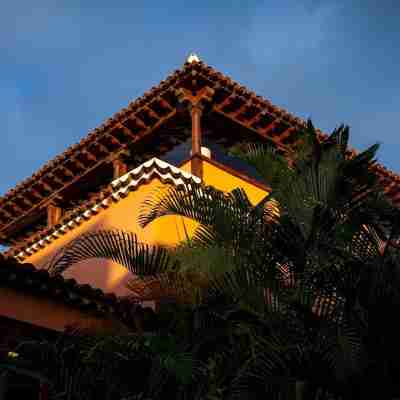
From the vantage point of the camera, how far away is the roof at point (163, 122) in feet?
43.4

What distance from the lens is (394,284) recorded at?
7.60 metres

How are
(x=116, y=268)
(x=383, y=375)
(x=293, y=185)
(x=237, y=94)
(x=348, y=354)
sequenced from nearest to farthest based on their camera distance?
1. (x=348, y=354)
2. (x=383, y=375)
3. (x=293, y=185)
4. (x=116, y=268)
5. (x=237, y=94)

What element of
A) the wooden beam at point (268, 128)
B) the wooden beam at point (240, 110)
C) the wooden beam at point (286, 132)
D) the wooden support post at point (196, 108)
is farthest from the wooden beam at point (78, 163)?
the wooden beam at point (286, 132)

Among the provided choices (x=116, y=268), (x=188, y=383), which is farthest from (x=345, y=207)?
(x=116, y=268)

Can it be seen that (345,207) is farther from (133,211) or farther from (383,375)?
(133,211)

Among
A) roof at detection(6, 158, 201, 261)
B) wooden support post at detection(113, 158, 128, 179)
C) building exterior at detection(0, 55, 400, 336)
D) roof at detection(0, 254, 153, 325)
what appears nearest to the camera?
roof at detection(0, 254, 153, 325)

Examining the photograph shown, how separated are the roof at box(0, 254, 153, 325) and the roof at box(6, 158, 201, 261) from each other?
2985 millimetres

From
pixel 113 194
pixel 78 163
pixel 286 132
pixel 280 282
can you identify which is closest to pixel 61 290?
pixel 280 282

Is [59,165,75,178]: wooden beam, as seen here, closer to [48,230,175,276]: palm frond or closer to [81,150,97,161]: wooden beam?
[81,150,97,161]: wooden beam

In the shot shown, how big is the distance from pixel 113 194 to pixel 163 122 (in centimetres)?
158

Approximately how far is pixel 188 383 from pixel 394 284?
6.80 ft

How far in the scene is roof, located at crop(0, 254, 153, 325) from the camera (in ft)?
27.0

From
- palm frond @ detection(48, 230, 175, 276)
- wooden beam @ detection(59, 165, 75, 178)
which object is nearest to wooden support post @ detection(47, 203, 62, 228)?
wooden beam @ detection(59, 165, 75, 178)

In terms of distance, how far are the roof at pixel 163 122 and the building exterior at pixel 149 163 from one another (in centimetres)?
2
